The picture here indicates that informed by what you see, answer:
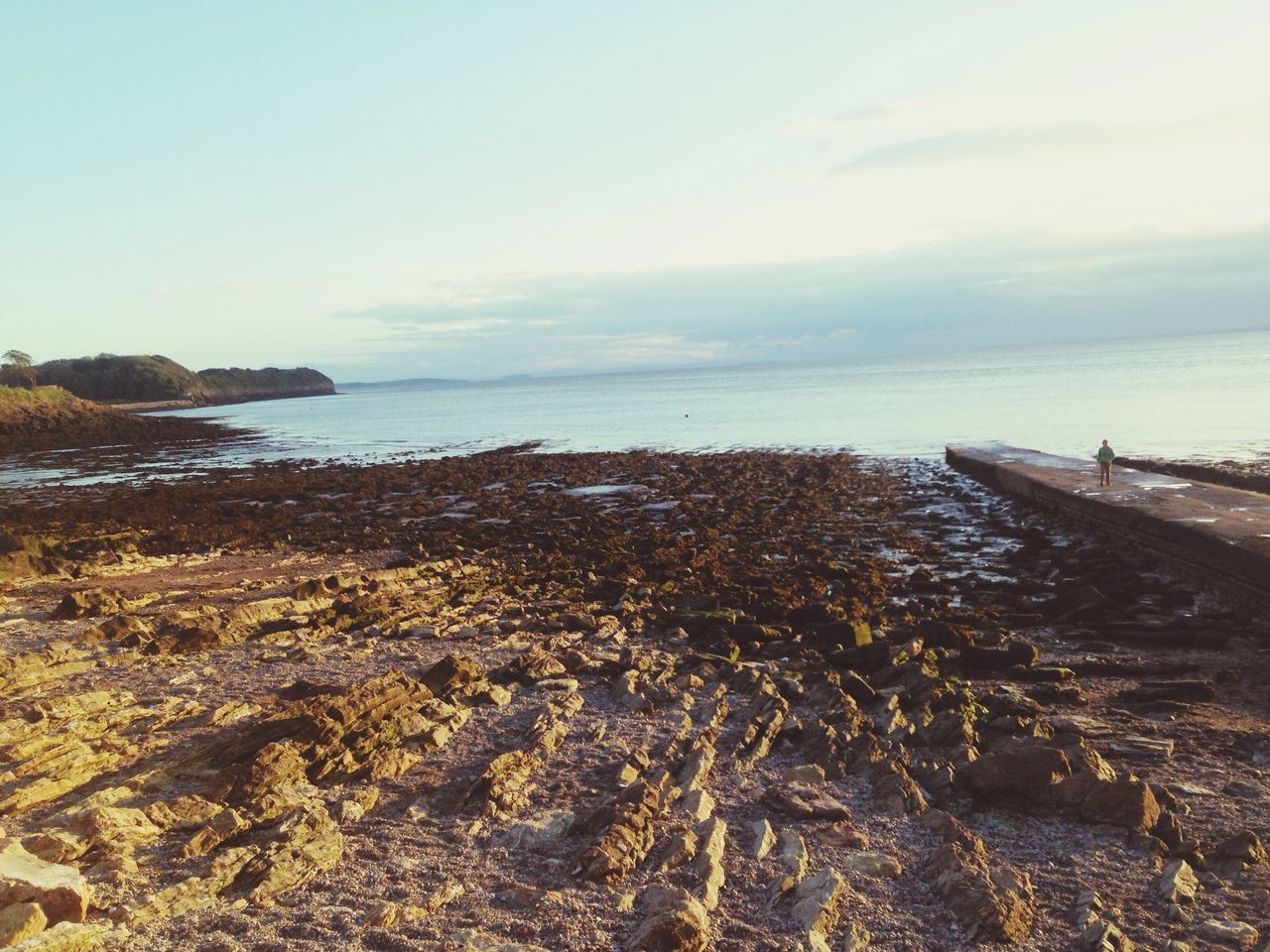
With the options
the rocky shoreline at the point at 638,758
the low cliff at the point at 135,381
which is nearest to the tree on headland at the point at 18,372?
the low cliff at the point at 135,381

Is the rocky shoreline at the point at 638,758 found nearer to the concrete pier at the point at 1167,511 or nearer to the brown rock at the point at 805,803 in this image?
the brown rock at the point at 805,803

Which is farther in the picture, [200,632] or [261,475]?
[261,475]

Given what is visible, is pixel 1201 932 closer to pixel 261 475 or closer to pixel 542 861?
pixel 542 861

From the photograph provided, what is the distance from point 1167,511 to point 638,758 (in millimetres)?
12046

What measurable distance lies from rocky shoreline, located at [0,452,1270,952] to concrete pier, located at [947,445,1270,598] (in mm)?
559

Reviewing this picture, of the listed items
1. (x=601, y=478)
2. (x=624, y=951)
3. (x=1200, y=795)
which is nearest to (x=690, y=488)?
(x=601, y=478)

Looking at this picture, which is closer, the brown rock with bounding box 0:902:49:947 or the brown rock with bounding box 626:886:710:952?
the brown rock with bounding box 0:902:49:947

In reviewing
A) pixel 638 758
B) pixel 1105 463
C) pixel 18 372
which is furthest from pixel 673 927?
pixel 18 372

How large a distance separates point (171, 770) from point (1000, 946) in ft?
17.4

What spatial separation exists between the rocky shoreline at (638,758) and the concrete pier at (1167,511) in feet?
1.84

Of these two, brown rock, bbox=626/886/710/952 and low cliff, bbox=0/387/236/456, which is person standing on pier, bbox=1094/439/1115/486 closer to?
brown rock, bbox=626/886/710/952

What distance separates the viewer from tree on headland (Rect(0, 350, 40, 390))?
102725 mm

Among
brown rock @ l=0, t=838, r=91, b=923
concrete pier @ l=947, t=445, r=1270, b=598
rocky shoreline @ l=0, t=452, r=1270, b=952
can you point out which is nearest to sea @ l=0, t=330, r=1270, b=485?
concrete pier @ l=947, t=445, r=1270, b=598

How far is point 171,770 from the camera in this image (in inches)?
231
